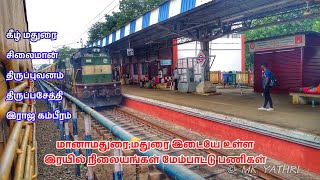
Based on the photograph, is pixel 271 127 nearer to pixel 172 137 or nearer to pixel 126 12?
pixel 172 137

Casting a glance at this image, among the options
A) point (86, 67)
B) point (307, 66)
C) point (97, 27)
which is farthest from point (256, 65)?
point (97, 27)

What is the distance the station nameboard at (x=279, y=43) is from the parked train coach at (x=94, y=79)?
27.2 ft

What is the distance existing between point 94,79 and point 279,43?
402 inches

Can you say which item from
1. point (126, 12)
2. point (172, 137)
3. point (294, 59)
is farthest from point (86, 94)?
point (126, 12)

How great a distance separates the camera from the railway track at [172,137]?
6.05 meters

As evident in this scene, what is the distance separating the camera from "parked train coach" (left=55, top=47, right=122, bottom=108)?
14.9m

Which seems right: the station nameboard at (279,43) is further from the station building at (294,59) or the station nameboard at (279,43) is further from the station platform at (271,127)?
the station platform at (271,127)

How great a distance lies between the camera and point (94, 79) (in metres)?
15.4

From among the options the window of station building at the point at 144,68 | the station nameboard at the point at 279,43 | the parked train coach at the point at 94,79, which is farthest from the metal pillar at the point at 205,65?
the window of station building at the point at 144,68

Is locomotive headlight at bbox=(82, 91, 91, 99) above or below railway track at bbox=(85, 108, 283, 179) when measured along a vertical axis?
above

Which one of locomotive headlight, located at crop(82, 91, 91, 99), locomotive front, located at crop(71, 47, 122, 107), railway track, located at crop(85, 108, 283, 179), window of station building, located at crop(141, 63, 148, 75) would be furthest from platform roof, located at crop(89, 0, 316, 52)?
window of station building, located at crop(141, 63, 148, 75)

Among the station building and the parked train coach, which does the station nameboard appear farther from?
the parked train coach

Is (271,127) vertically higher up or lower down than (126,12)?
lower down

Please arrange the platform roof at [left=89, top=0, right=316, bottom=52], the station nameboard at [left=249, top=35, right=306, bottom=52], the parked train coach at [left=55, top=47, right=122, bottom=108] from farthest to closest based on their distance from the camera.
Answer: the parked train coach at [left=55, top=47, right=122, bottom=108], the station nameboard at [left=249, top=35, right=306, bottom=52], the platform roof at [left=89, top=0, right=316, bottom=52]
